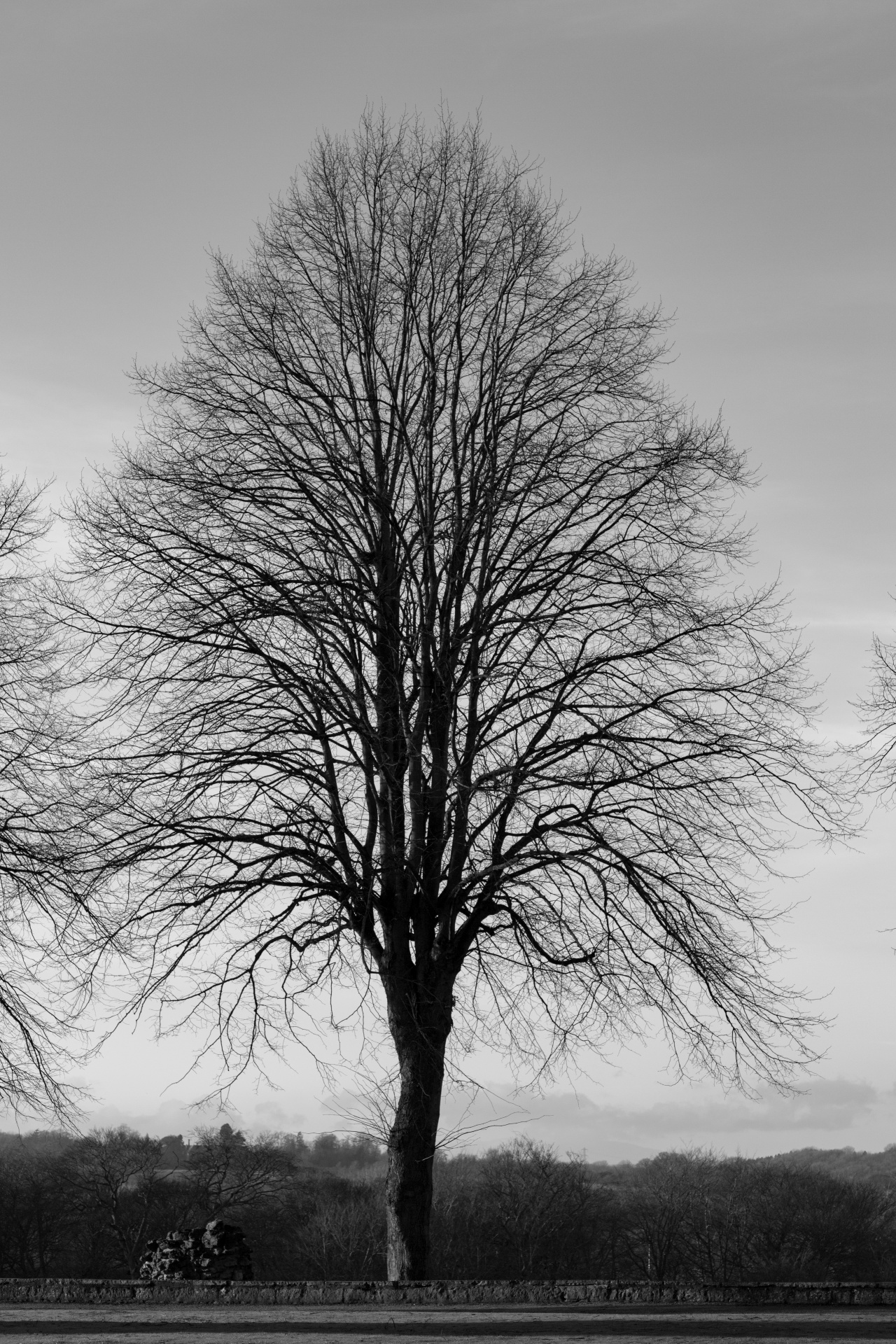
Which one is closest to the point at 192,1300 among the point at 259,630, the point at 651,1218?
the point at 259,630

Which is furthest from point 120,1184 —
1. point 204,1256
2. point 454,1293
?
point 454,1293

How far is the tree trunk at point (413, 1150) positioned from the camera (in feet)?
40.5

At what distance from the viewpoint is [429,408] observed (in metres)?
14.7

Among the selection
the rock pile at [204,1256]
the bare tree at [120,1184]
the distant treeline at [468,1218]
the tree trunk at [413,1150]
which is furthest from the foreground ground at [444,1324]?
the bare tree at [120,1184]

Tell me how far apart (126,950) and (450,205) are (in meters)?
9.49

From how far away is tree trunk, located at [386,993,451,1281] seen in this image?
1235 centimetres

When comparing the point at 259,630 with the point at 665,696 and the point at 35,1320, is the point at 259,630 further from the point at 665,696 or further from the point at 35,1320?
the point at 35,1320

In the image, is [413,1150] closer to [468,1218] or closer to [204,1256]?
[204,1256]

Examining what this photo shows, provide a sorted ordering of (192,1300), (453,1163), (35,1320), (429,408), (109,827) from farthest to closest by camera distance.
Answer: (453,1163), (429,408), (109,827), (192,1300), (35,1320)

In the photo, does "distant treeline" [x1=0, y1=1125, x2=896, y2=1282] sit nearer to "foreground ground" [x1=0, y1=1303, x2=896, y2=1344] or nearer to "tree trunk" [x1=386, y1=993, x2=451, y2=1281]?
"tree trunk" [x1=386, y1=993, x2=451, y2=1281]

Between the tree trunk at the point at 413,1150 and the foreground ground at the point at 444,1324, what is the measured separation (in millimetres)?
2023

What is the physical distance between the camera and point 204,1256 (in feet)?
41.8

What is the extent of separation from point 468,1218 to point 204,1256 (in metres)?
35.8

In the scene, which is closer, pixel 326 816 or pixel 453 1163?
pixel 326 816
